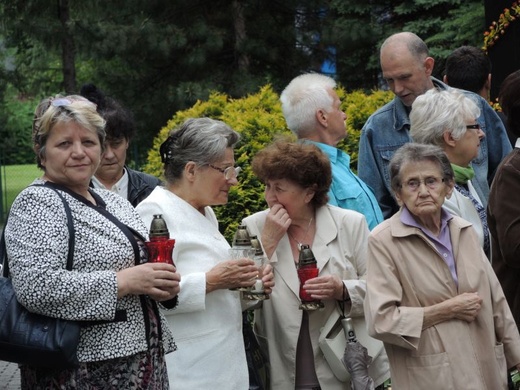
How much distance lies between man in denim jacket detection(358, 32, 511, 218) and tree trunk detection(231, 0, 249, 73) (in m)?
15.9

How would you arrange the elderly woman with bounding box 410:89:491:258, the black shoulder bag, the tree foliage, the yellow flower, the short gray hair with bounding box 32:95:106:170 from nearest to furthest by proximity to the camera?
the black shoulder bag, the short gray hair with bounding box 32:95:106:170, the elderly woman with bounding box 410:89:491:258, the yellow flower, the tree foliage

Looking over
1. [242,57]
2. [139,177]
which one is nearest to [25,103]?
[242,57]

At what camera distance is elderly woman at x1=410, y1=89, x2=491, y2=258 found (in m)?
6.17

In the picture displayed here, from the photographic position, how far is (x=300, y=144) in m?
5.92

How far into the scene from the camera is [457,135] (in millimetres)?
6164

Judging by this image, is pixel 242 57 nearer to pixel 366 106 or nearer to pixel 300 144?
pixel 366 106

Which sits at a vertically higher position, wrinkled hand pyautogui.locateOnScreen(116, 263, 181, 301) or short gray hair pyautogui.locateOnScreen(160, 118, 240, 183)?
short gray hair pyautogui.locateOnScreen(160, 118, 240, 183)

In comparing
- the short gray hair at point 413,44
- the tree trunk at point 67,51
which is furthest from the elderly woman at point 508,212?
the tree trunk at point 67,51

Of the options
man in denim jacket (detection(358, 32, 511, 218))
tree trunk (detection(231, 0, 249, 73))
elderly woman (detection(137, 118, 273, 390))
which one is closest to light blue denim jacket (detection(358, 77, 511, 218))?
man in denim jacket (detection(358, 32, 511, 218))

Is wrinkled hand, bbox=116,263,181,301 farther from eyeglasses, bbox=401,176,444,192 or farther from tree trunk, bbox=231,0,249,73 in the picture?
tree trunk, bbox=231,0,249,73

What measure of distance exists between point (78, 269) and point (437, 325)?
1779 millimetres

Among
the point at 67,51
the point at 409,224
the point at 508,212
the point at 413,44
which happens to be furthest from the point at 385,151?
the point at 67,51

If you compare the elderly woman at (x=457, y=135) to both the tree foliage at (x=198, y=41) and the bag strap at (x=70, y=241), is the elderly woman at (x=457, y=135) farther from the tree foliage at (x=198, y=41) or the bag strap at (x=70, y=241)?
the tree foliage at (x=198, y=41)

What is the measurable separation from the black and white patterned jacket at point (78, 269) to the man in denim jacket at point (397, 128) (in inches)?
104
